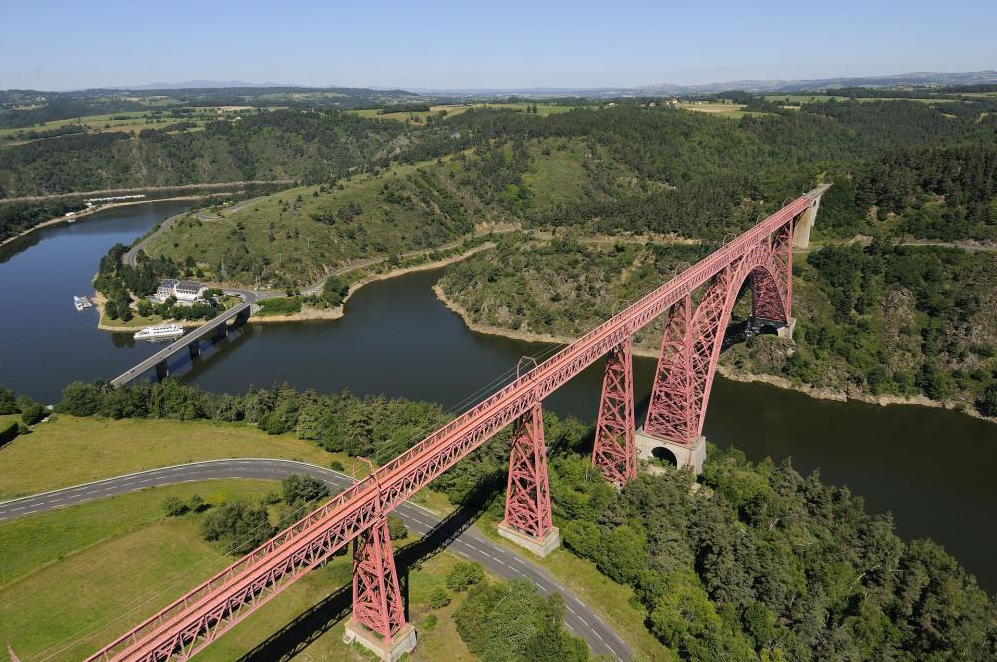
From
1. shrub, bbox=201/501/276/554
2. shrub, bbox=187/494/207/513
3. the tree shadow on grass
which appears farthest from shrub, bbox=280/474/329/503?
the tree shadow on grass

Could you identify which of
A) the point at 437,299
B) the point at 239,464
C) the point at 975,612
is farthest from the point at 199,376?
the point at 975,612

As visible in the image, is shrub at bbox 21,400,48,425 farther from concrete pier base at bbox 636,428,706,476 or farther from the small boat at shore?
concrete pier base at bbox 636,428,706,476

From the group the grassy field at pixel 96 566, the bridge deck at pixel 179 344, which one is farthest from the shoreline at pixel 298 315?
the grassy field at pixel 96 566

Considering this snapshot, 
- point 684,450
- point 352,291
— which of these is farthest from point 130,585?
point 352,291

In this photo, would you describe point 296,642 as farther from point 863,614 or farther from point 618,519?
point 863,614

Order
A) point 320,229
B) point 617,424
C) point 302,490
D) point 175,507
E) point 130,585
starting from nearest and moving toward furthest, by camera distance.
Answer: point 130,585
point 302,490
point 617,424
point 175,507
point 320,229

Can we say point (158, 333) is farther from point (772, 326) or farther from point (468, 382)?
point (772, 326)

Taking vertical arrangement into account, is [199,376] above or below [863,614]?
below
